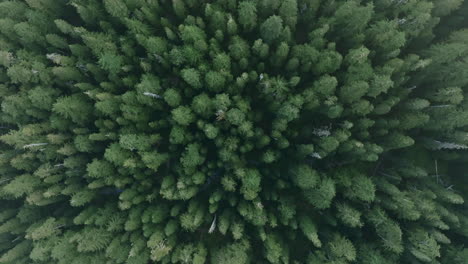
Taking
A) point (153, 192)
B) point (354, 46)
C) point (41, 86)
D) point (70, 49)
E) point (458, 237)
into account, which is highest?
point (354, 46)

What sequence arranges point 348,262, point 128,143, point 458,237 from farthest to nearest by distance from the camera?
1. point 458,237
2. point 348,262
3. point 128,143

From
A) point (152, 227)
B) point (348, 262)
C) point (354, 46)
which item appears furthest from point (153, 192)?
point (354, 46)

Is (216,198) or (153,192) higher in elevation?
(216,198)

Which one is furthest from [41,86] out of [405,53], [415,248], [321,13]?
[415,248]

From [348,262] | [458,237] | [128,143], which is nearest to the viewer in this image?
[128,143]

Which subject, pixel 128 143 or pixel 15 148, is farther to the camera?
pixel 15 148

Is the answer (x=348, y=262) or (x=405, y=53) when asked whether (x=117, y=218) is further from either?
(x=405, y=53)
